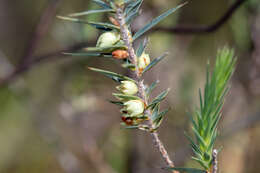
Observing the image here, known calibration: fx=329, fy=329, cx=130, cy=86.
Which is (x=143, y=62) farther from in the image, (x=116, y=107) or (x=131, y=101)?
(x=116, y=107)

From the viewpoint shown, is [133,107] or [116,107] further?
[116,107]

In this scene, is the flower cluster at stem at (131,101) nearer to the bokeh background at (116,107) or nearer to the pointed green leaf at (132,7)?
the pointed green leaf at (132,7)

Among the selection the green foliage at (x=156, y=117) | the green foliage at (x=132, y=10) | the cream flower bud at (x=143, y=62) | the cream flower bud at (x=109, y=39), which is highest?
the green foliage at (x=132, y=10)

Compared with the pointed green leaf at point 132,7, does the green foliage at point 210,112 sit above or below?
below

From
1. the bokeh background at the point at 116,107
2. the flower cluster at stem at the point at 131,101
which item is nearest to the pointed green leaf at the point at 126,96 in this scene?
the flower cluster at stem at the point at 131,101

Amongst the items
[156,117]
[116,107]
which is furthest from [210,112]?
[116,107]

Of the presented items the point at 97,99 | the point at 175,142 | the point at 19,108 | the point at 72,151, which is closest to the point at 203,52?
the point at 175,142

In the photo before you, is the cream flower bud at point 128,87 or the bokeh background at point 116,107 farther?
the bokeh background at point 116,107
